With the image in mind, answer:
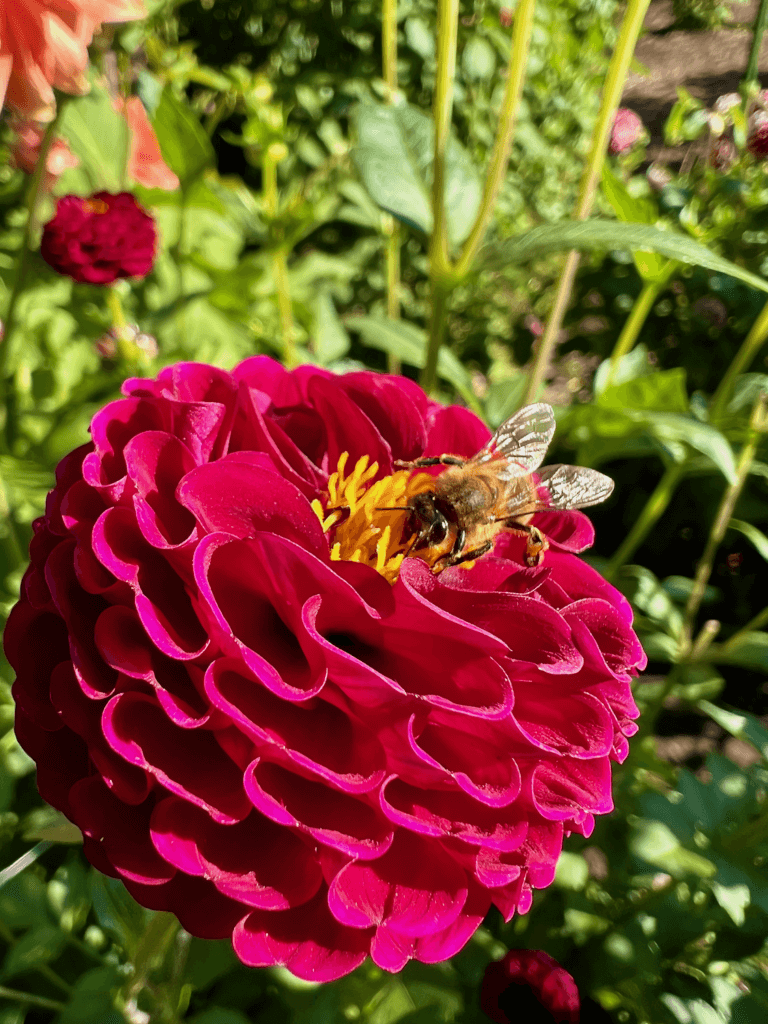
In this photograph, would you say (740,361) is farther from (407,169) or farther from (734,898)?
(734,898)

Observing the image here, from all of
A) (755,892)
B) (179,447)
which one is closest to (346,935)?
(179,447)

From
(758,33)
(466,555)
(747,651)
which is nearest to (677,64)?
(758,33)

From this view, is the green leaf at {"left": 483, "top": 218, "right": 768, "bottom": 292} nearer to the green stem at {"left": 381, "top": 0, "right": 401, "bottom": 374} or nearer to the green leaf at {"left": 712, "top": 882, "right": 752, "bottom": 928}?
the green stem at {"left": 381, "top": 0, "right": 401, "bottom": 374}

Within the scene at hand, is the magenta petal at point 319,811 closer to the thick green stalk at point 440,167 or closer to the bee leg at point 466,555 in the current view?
the bee leg at point 466,555

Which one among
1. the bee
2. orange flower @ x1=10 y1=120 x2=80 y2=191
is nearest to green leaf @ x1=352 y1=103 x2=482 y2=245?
the bee

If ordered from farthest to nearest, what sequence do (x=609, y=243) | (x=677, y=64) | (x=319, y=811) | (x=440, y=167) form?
(x=677, y=64)
(x=440, y=167)
(x=609, y=243)
(x=319, y=811)

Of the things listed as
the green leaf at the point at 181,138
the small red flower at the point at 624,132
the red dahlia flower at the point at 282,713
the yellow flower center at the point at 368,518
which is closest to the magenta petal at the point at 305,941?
the red dahlia flower at the point at 282,713
